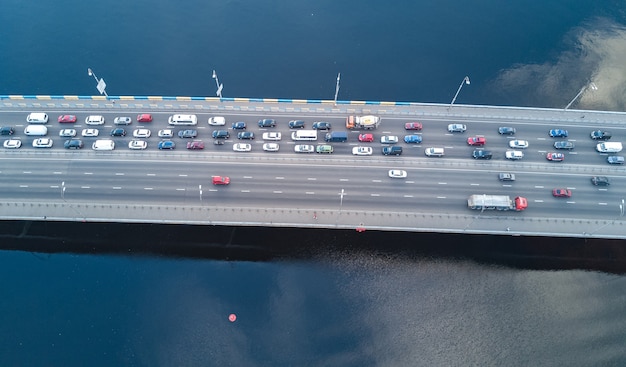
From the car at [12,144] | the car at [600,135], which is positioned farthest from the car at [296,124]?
the car at [600,135]

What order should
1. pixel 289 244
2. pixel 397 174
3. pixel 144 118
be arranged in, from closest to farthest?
pixel 397 174 < pixel 144 118 < pixel 289 244

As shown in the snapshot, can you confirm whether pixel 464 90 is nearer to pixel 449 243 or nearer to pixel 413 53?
pixel 413 53

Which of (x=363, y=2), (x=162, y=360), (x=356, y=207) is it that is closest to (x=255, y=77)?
(x=363, y=2)

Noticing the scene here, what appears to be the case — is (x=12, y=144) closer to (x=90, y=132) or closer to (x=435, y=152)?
(x=90, y=132)

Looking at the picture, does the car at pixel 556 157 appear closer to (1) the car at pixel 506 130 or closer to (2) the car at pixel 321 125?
(1) the car at pixel 506 130

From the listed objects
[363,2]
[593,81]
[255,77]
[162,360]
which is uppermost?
[363,2]

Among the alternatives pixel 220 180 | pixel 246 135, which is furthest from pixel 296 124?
pixel 220 180

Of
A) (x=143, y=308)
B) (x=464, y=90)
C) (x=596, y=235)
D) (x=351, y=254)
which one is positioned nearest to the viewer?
(x=596, y=235)

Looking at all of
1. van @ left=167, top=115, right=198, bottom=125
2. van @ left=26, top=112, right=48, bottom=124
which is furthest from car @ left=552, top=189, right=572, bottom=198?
van @ left=26, top=112, right=48, bottom=124
